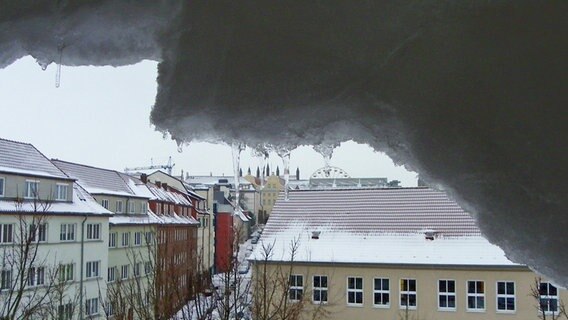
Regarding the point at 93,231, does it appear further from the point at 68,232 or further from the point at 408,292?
the point at 408,292

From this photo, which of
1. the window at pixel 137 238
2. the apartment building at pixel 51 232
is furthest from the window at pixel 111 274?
the window at pixel 137 238

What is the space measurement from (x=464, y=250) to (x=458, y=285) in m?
0.51

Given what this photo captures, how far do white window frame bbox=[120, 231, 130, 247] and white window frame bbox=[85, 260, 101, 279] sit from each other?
1100 millimetres

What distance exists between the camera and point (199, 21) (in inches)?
19.1

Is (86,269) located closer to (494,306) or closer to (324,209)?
(324,209)

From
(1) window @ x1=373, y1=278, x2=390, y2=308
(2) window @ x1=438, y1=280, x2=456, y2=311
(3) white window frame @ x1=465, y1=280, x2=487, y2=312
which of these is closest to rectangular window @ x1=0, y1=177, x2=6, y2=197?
(1) window @ x1=373, y1=278, x2=390, y2=308

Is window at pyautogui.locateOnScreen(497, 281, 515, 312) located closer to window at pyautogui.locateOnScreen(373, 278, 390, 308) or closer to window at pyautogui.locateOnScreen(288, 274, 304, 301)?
window at pyautogui.locateOnScreen(373, 278, 390, 308)

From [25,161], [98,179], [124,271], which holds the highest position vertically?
[25,161]

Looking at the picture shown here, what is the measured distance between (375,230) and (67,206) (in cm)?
477

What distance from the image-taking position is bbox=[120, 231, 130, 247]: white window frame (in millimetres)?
10483

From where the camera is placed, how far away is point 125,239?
34.8 ft

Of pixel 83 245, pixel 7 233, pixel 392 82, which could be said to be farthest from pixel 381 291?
pixel 392 82

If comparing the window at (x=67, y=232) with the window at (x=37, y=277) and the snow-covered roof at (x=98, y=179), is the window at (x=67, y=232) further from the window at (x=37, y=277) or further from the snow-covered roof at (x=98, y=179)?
the snow-covered roof at (x=98, y=179)

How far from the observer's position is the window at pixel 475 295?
7.73m
